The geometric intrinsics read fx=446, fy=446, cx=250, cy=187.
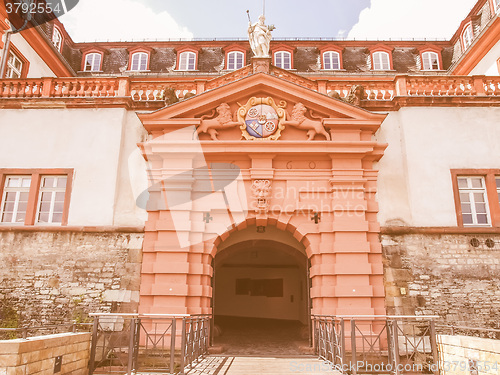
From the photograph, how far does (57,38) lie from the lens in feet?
64.3

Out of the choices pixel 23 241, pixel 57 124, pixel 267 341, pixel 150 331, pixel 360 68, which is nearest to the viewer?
pixel 150 331

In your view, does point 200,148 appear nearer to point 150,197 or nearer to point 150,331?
point 150,197

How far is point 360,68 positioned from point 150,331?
50.1 feet

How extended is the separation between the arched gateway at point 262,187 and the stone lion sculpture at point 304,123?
30mm

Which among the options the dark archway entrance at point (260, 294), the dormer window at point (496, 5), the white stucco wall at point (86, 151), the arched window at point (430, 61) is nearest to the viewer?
the white stucco wall at point (86, 151)

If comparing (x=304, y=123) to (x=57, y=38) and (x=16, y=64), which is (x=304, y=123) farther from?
(x=57, y=38)

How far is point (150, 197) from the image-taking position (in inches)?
479

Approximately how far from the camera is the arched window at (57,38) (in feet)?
62.7

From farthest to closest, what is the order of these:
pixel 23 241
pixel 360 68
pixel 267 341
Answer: pixel 360 68 → pixel 267 341 → pixel 23 241

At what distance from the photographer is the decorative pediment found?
40.2 feet

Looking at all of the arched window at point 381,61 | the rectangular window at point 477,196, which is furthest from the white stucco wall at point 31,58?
the rectangular window at point 477,196

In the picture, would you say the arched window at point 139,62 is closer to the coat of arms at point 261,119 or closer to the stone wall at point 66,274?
the coat of arms at point 261,119

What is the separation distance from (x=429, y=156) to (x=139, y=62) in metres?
14.3

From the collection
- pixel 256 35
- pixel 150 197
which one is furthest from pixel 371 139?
pixel 150 197
